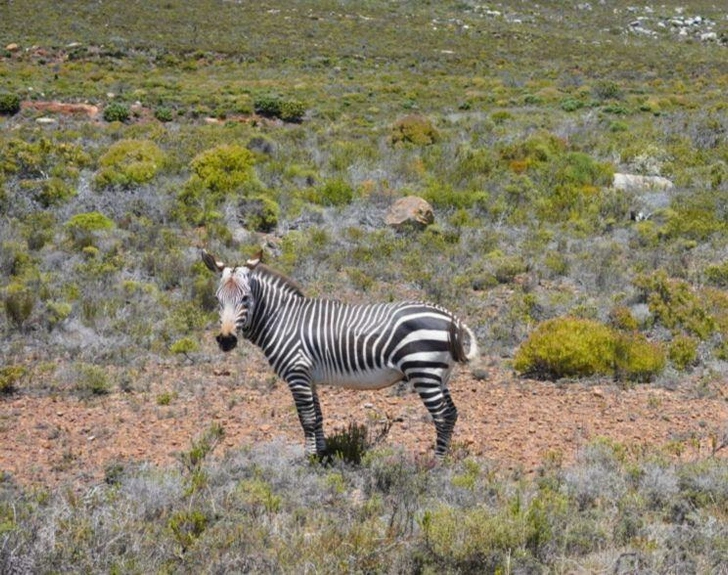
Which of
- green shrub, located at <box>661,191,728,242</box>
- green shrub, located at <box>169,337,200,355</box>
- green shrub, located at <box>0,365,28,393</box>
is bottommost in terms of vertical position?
green shrub, located at <box>169,337,200,355</box>

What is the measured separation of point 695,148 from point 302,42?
116ft

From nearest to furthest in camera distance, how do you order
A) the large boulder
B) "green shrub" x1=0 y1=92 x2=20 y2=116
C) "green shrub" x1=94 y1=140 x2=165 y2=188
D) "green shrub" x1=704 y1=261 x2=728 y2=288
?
"green shrub" x1=704 y1=261 x2=728 y2=288 → the large boulder → "green shrub" x1=94 y1=140 x2=165 y2=188 → "green shrub" x1=0 y1=92 x2=20 y2=116

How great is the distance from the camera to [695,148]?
75.7ft

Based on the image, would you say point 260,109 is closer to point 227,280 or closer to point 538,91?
point 538,91

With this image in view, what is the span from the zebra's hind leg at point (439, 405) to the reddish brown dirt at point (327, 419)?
41cm

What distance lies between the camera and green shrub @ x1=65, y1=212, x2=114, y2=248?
15224 millimetres

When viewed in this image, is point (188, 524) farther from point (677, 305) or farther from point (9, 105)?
point (9, 105)

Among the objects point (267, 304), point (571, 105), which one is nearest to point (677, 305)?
point (267, 304)

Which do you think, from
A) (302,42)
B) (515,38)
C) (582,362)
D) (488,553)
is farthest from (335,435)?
(515,38)

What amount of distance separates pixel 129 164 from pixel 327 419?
41.6 ft

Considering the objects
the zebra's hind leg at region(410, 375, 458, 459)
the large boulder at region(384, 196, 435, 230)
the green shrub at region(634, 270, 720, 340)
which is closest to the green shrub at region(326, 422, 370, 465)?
the zebra's hind leg at region(410, 375, 458, 459)

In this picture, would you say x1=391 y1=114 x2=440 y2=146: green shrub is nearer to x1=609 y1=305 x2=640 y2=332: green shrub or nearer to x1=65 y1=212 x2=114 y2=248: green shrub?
x1=65 y1=212 x2=114 y2=248: green shrub

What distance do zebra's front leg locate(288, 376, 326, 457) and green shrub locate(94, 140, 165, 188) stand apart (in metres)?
12.7

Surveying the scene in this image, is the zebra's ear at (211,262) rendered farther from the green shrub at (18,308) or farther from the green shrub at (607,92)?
the green shrub at (607,92)
